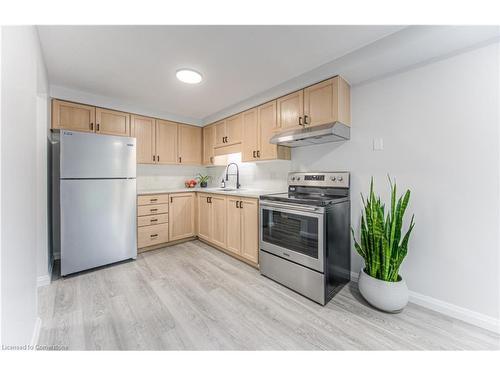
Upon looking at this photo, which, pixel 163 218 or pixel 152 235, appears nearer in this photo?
pixel 152 235

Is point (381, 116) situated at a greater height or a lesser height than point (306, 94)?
lesser

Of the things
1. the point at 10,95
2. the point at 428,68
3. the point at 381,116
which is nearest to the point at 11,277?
the point at 10,95

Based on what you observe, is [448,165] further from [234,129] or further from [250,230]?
[234,129]

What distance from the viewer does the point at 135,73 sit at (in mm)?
2277

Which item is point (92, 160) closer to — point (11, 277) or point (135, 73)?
point (135, 73)

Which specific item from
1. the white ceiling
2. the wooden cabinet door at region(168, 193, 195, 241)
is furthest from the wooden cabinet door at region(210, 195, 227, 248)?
the white ceiling

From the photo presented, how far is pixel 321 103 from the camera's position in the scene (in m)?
2.19

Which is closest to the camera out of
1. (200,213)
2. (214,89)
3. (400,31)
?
(400,31)

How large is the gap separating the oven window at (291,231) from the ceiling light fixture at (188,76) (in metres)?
1.71

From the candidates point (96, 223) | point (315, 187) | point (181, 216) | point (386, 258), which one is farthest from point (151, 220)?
point (386, 258)

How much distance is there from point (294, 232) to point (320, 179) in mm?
788

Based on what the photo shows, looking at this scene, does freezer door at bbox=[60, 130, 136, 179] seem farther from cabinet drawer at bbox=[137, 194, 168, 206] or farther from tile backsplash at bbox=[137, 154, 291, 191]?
tile backsplash at bbox=[137, 154, 291, 191]

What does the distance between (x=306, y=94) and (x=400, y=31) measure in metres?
0.91

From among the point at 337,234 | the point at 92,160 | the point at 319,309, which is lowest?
the point at 319,309
